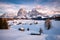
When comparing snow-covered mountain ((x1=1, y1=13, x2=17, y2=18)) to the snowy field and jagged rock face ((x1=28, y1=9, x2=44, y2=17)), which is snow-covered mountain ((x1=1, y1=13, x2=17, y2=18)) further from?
jagged rock face ((x1=28, y1=9, x2=44, y2=17))

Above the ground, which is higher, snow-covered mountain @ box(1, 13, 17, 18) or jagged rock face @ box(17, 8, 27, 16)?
jagged rock face @ box(17, 8, 27, 16)

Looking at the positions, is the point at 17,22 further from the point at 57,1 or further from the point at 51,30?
the point at 57,1

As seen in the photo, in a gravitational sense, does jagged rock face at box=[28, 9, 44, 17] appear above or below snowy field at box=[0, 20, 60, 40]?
above

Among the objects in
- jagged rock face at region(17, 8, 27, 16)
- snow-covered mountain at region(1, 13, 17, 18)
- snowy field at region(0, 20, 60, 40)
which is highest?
jagged rock face at region(17, 8, 27, 16)

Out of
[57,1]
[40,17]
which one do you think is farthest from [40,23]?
[57,1]

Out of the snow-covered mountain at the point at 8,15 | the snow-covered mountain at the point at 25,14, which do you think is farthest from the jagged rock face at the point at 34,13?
the snow-covered mountain at the point at 8,15

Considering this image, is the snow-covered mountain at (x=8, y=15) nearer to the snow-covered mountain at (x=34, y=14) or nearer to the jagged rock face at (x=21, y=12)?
the jagged rock face at (x=21, y=12)

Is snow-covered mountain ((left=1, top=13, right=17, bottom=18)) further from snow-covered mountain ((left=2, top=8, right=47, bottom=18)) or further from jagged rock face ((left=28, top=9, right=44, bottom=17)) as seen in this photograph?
jagged rock face ((left=28, top=9, right=44, bottom=17))

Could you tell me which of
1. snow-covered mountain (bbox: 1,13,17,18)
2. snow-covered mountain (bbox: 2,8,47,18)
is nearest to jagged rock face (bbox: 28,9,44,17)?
snow-covered mountain (bbox: 2,8,47,18)

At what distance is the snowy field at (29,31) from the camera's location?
3.96 feet

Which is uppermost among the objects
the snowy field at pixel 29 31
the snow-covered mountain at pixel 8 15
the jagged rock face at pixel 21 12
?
the jagged rock face at pixel 21 12

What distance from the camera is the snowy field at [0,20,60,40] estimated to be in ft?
3.96

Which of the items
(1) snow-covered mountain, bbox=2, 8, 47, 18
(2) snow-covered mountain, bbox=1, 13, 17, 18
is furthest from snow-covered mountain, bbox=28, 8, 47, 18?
(2) snow-covered mountain, bbox=1, 13, 17, 18

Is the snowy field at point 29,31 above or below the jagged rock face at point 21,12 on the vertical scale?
below
